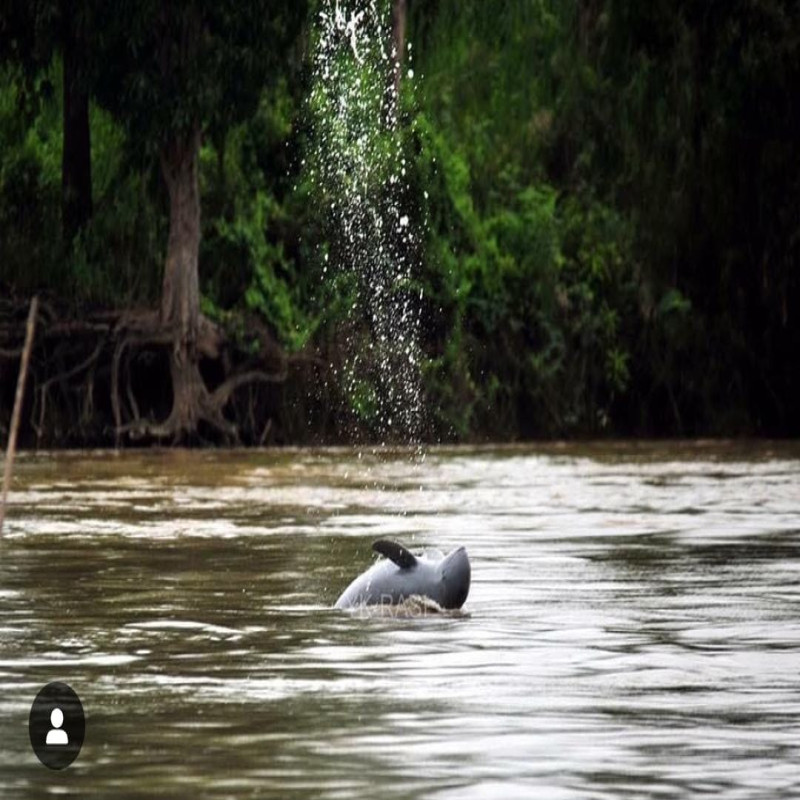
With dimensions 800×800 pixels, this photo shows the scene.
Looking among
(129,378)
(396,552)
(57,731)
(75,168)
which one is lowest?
(57,731)

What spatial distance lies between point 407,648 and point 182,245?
2746 centimetres

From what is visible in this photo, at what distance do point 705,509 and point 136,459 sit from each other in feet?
38.8

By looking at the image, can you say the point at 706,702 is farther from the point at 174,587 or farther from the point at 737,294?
the point at 737,294

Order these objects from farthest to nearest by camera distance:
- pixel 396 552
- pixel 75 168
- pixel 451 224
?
pixel 451 224 → pixel 75 168 → pixel 396 552

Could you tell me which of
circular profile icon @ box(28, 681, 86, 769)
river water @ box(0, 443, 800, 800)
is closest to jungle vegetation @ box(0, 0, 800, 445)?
river water @ box(0, 443, 800, 800)

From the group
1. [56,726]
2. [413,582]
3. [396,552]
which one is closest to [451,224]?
[413,582]

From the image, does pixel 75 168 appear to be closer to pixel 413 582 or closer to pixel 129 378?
pixel 129 378

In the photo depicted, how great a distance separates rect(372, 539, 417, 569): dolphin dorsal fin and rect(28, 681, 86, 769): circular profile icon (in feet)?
12.0

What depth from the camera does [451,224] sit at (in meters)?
46.3

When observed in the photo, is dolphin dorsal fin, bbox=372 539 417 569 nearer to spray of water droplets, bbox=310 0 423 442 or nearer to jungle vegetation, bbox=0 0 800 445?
jungle vegetation, bbox=0 0 800 445

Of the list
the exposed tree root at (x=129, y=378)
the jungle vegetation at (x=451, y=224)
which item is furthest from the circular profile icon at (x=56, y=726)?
the exposed tree root at (x=129, y=378)

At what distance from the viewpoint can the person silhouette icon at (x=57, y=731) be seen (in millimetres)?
11562

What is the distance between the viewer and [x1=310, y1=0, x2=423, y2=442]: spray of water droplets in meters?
44.3

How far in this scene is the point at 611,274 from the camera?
155 feet
